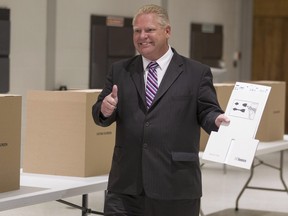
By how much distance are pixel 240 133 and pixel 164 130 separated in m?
0.30

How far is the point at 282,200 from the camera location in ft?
19.5

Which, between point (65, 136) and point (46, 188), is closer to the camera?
point (46, 188)

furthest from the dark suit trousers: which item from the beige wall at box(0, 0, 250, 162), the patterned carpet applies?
the beige wall at box(0, 0, 250, 162)

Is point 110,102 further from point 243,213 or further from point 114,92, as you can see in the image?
point 243,213

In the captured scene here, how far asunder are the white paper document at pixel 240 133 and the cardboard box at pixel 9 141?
857 millimetres

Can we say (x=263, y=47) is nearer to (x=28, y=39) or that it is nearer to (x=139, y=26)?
(x=28, y=39)

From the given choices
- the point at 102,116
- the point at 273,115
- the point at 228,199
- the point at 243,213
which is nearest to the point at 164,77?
the point at 102,116

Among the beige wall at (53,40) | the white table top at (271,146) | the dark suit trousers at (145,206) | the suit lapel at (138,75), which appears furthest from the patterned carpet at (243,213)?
the suit lapel at (138,75)

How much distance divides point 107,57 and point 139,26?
4435 millimetres

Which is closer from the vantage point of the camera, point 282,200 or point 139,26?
point 139,26

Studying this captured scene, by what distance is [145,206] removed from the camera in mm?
2654

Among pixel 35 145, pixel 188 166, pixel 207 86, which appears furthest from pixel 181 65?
pixel 35 145

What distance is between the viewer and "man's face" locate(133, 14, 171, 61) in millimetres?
2623

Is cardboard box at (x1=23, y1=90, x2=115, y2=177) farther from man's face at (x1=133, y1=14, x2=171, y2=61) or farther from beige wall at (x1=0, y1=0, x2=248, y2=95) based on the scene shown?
beige wall at (x1=0, y1=0, x2=248, y2=95)
